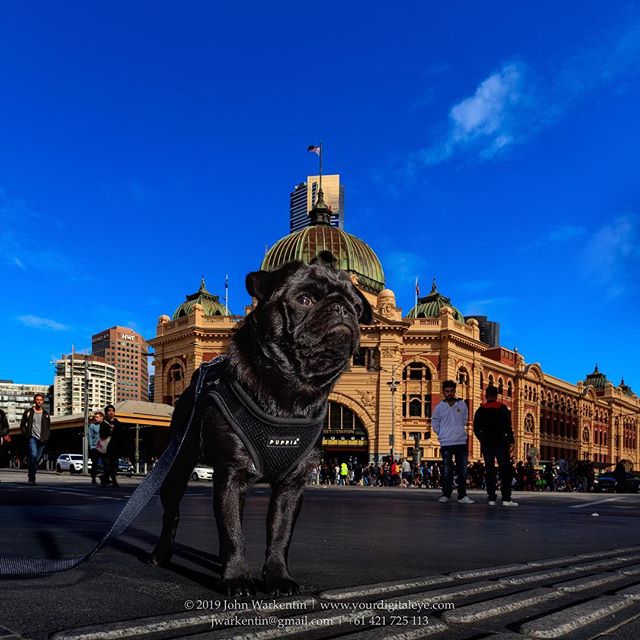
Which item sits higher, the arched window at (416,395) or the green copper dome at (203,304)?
the green copper dome at (203,304)

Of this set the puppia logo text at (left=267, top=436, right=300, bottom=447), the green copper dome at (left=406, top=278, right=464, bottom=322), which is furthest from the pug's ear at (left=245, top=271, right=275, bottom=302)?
the green copper dome at (left=406, top=278, right=464, bottom=322)

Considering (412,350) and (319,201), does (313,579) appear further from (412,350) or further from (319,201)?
(319,201)

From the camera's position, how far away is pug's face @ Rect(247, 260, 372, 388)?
253cm

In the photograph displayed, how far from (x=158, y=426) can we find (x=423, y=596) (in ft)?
149

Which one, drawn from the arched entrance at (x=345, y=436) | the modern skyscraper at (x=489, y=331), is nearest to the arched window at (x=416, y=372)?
the arched entrance at (x=345, y=436)

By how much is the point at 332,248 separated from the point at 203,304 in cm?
1593

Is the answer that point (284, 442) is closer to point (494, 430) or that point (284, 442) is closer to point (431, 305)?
point (494, 430)

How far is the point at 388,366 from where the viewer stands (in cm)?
6000

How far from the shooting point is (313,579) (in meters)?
2.91

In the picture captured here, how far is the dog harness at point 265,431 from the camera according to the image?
2.65 metres

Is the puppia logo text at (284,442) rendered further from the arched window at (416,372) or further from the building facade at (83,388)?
the building facade at (83,388)

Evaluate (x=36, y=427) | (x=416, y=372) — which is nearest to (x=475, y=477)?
(x=36, y=427)

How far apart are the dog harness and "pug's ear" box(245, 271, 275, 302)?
33 centimetres

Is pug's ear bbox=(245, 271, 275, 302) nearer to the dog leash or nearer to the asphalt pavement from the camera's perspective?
the dog leash
